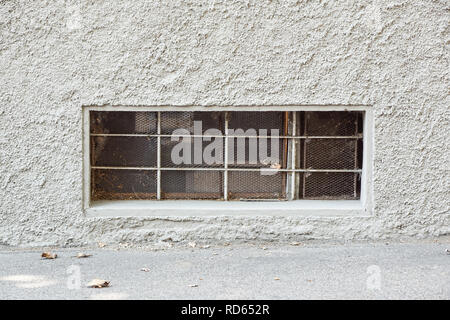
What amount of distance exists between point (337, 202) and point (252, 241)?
0.77m

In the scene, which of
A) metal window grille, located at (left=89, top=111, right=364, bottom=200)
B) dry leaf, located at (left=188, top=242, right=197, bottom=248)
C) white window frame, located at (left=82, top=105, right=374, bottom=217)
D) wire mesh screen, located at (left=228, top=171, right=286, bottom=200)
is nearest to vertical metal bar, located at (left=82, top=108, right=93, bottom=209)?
white window frame, located at (left=82, top=105, right=374, bottom=217)

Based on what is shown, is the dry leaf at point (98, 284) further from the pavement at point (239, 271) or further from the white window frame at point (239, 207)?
the white window frame at point (239, 207)

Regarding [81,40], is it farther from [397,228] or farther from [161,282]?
[397,228]

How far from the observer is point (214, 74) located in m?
3.42

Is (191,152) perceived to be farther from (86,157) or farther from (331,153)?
(331,153)

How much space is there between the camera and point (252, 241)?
351 centimetres

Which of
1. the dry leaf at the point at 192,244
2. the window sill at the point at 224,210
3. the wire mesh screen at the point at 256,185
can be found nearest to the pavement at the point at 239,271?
the dry leaf at the point at 192,244

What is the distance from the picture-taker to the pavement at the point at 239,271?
257 cm

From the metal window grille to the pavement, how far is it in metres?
0.52

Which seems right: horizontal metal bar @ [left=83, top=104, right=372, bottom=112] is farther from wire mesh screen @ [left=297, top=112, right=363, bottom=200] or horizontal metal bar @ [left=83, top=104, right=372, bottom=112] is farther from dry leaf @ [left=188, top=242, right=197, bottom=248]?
dry leaf @ [left=188, top=242, right=197, bottom=248]

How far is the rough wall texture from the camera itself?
133 inches

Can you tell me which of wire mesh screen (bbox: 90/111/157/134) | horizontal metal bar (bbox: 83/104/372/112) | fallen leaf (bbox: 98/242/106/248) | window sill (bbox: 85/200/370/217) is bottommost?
fallen leaf (bbox: 98/242/106/248)

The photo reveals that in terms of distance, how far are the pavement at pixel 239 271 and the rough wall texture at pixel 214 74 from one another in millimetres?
339

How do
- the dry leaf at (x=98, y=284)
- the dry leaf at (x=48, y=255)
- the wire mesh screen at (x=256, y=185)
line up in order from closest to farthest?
the dry leaf at (x=98, y=284)
the dry leaf at (x=48, y=255)
the wire mesh screen at (x=256, y=185)
